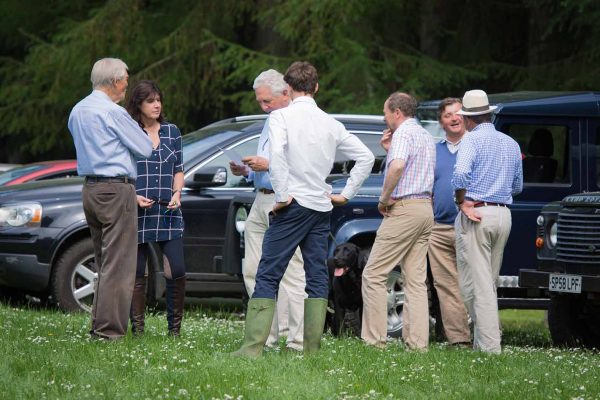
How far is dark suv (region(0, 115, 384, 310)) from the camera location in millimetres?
12031

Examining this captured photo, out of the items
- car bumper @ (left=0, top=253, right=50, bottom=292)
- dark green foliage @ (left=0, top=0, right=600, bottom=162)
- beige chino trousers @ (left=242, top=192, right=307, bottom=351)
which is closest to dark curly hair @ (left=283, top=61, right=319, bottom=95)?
beige chino trousers @ (left=242, top=192, right=307, bottom=351)

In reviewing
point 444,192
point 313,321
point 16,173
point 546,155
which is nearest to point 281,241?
point 313,321

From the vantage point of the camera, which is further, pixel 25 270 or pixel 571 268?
pixel 25 270

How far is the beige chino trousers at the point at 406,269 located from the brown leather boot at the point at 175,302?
1.34m

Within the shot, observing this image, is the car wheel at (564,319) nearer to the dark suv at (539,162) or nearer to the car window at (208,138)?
the dark suv at (539,162)

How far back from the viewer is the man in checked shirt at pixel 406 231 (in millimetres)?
9312

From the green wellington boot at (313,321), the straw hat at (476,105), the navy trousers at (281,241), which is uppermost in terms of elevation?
the straw hat at (476,105)

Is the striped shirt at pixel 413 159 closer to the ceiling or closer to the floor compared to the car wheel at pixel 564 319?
closer to the ceiling

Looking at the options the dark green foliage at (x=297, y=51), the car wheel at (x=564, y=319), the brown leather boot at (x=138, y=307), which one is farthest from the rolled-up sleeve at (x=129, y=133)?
the dark green foliage at (x=297, y=51)

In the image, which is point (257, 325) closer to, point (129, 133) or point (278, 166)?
point (278, 166)

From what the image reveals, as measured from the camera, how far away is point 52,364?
7645mm

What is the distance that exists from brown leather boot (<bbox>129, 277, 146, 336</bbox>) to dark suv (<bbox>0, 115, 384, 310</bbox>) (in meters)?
2.73

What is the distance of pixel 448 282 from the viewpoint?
1027 centimetres

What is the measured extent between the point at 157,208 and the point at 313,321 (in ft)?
4.98
